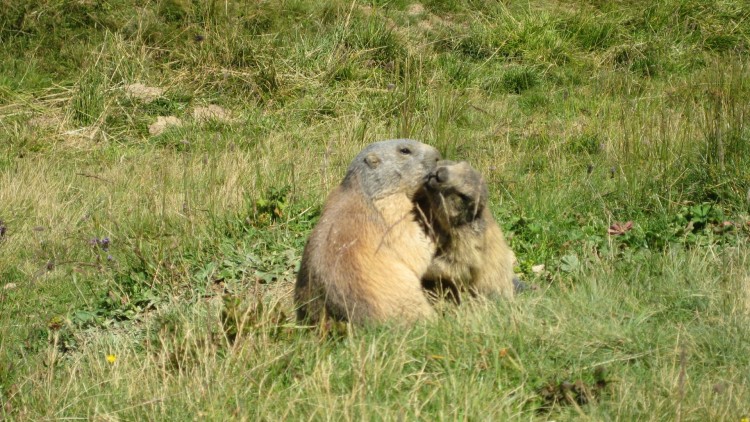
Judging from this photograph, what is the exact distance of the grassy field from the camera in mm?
3955

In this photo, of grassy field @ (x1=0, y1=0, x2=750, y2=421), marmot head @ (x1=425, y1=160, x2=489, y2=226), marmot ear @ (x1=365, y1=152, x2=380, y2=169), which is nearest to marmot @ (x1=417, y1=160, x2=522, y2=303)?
marmot head @ (x1=425, y1=160, x2=489, y2=226)

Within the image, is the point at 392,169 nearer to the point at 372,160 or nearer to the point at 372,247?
the point at 372,160

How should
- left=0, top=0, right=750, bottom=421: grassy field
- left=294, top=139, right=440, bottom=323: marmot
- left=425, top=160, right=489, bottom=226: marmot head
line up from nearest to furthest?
1. left=0, top=0, right=750, bottom=421: grassy field
2. left=294, top=139, right=440, bottom=323: marmot
3. left=425, top=160, right=489, bottom=226: marmot head

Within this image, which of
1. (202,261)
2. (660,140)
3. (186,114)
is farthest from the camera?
(186,114)

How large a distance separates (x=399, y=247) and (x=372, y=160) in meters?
0.68

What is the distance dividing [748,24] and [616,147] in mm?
4891

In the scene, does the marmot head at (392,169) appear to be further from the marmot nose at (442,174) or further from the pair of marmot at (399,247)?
the marmot nose at (442,174)

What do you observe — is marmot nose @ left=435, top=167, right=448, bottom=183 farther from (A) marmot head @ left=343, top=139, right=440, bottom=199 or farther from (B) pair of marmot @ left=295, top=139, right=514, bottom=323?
(A) marmot head @ left=343, top=139, right=440, bottom=199

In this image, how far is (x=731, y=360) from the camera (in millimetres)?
3988

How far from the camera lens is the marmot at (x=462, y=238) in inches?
186

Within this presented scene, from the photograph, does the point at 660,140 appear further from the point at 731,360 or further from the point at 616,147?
the point at 731,360

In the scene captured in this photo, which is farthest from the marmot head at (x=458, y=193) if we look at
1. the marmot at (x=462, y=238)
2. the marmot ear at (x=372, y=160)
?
the marmot ear at (x=372, y=160)

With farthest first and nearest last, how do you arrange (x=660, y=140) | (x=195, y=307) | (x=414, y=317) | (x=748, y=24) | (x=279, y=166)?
1. (x=748, y=24)
2. (x=279, y=166)
3. (x=660, y=140)
4. (x=195, y=307)
5. (x=414, y=317)

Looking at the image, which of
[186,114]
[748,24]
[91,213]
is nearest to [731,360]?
[91,213]
